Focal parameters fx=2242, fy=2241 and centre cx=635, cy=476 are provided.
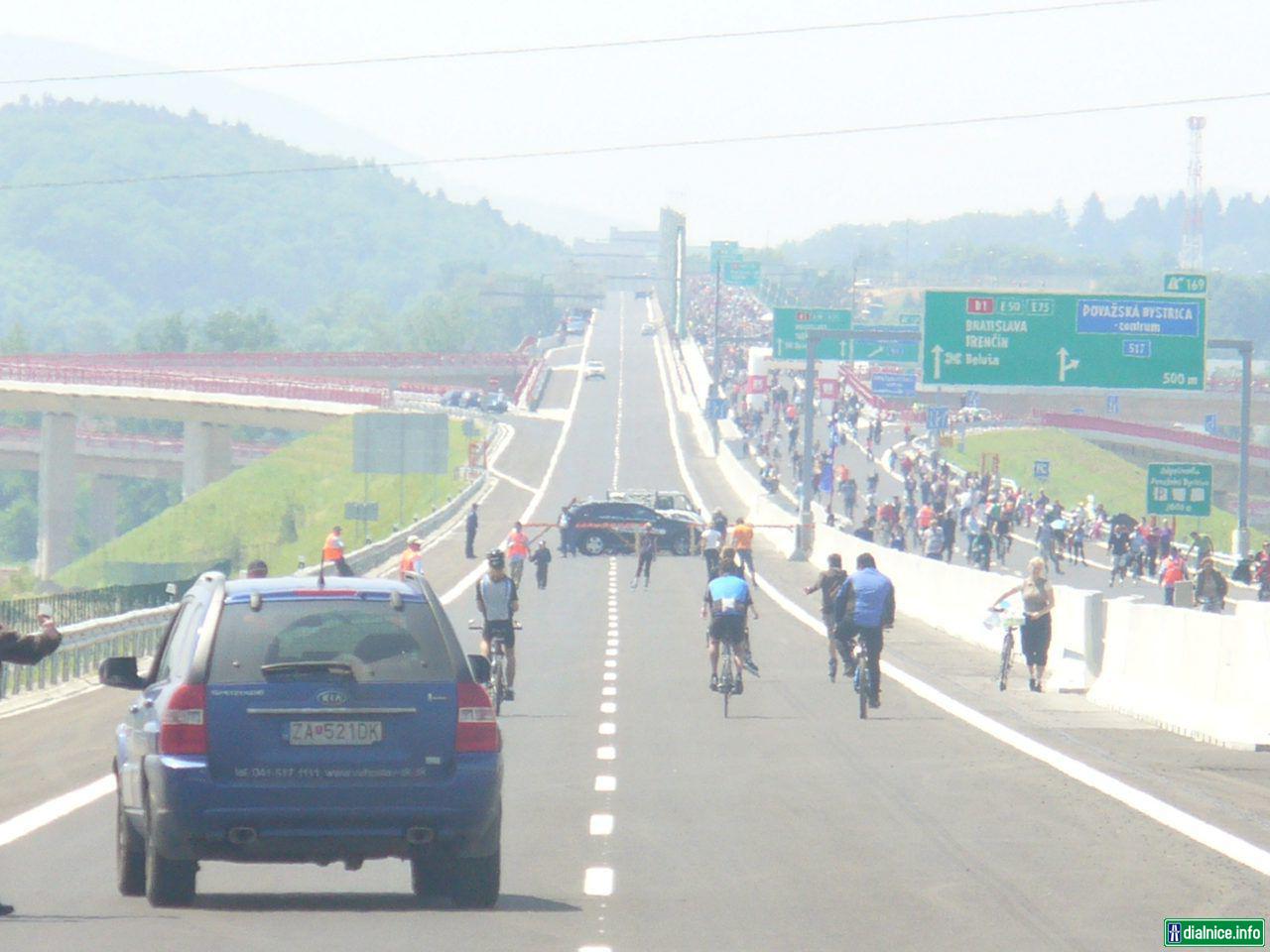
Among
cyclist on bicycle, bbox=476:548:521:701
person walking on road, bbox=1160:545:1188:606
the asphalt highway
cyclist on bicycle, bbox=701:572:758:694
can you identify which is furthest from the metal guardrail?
person walking on road, bbox=1160:545:1188:606

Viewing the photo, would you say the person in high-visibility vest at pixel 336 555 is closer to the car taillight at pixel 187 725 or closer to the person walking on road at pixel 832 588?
the person walking on road at pixel 832 588

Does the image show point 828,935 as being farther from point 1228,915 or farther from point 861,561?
point 861,561

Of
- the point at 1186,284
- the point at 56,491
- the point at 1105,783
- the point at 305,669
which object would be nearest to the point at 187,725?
the point at 305,669

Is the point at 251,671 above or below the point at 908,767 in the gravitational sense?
above

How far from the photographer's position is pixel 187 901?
9.86 metres

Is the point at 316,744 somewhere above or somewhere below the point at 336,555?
above

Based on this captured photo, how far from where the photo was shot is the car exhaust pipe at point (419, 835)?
31.1 feet

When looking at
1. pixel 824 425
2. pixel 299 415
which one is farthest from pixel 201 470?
pixel 824 425

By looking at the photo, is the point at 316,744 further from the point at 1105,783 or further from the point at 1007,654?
the point at 1007,654

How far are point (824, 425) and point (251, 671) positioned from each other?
106236 millimetres

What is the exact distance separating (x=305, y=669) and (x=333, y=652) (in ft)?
1.03

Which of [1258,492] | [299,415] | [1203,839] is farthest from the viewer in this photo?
[1258,492]

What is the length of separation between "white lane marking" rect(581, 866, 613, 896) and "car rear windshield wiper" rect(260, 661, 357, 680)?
172 cm

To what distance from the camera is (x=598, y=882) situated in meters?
10.8
